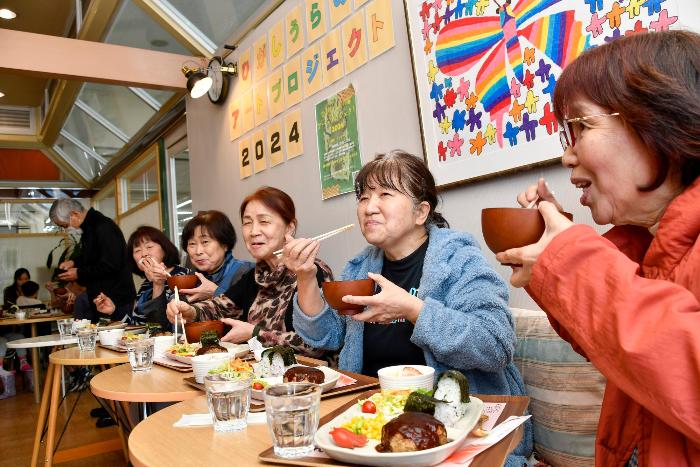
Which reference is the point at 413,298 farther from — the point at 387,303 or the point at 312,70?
the point at 312,70

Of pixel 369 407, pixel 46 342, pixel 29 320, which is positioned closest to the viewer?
pixel 369 407

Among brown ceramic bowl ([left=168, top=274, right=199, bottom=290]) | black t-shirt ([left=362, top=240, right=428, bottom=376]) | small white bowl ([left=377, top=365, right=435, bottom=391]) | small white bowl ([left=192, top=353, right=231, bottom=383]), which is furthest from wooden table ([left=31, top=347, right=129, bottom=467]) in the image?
small white bowl ([left=377, top=365, right=435, bottom=391])

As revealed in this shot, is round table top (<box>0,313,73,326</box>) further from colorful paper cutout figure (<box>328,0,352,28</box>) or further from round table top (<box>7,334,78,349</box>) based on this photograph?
colorful paper cutout figure (<box>328,0,352,28</box>)

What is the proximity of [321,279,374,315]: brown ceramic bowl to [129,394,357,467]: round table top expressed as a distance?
0.28 m

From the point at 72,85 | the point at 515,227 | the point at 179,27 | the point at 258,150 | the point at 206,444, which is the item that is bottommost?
the point at 206,444

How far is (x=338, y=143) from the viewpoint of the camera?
2.96m

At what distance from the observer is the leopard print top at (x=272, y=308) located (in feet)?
6.69

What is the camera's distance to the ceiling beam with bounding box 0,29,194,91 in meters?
4.23

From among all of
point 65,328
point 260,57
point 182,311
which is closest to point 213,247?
point 182,311

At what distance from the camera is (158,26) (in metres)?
4.74

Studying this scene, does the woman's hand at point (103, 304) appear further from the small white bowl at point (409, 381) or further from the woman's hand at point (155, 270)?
the small white bowl at point (409, 381)

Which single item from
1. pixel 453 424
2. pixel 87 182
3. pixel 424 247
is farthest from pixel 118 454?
pixel 87 182

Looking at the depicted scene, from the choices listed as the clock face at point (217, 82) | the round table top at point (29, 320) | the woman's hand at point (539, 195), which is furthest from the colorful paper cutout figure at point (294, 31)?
the round table top at point (29, 320)

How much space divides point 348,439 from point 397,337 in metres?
0.82
